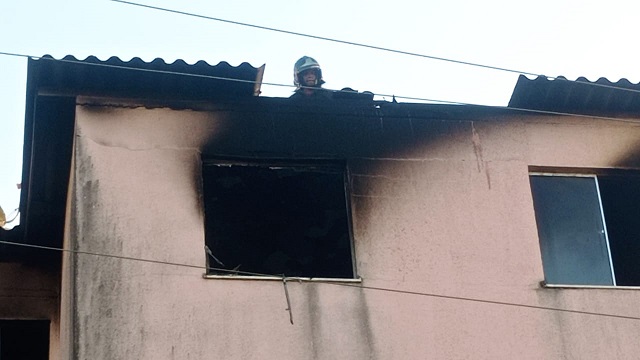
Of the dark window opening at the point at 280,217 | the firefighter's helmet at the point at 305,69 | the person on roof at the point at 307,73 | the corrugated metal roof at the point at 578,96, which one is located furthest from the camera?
the firefighter's helmet at the point at 305,69

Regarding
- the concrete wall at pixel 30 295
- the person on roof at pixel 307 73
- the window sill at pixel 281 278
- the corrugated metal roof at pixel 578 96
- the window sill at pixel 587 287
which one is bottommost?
the window sill at pixel 587 287

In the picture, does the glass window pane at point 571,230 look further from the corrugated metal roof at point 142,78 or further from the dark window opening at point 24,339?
the dark window opening at point 24,339

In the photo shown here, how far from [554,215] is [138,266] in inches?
167

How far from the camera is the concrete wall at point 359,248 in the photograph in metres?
10.0

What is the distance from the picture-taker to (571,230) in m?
11.6

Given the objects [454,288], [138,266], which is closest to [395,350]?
[454,288]

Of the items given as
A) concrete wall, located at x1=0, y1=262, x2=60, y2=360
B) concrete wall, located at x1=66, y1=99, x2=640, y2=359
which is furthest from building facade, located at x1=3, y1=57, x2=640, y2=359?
concrete wall, located at x1=0, y1=262, x2=60, y2=360

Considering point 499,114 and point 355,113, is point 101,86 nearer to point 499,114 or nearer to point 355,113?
point 355,113

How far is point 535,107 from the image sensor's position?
38.9 feet

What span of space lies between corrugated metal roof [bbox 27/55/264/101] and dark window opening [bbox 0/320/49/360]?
130 inches

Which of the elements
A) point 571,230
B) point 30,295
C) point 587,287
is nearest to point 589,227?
point 571,230

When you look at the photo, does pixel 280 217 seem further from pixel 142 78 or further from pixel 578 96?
pixel 578 96

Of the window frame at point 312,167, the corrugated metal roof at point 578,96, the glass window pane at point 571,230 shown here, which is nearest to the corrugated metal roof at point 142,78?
the window frame at point 312,167

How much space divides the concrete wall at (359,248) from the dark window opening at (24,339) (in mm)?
2203
